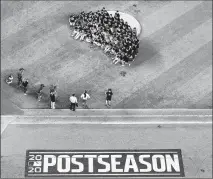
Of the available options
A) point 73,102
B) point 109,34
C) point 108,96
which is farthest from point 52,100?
point 109,34

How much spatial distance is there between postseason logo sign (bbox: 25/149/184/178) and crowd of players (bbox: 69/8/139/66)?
678 centimetres

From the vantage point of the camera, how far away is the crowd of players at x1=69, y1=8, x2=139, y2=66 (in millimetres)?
29406

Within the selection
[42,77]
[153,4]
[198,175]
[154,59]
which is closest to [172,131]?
[198,175]

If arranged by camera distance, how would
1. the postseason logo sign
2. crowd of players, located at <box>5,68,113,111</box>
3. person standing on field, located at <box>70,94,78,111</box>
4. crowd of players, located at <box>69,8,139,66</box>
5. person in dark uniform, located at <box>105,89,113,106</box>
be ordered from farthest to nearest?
1. crowd of players, located at <box>69,8,139,66</box>
2. person in dark uniform, located at <box>105,89,113,106</box>
3. crowd of players, located at <box>5,68,113,111</box>
4. person standing on field, located at <box>70,94,78,111</box>
5. the postseason logo sign

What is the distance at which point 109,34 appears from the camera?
98.6 feet

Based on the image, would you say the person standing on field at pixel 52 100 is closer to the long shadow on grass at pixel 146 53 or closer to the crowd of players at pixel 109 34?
the crowd of players at pixel 109 34

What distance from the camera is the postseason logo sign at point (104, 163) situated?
80.9ft

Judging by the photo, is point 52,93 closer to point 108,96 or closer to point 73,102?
point 73,102

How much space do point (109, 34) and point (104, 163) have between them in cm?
884

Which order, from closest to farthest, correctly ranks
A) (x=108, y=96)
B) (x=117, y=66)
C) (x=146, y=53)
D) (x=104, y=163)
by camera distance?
(x=104, y=163), (x=108, y=96), (x=117, y=66), (x=146, y=53)

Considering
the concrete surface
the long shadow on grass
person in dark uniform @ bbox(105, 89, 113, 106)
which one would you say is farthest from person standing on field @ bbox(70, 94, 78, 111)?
the long shadow on grass

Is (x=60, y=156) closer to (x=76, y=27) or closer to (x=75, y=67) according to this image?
(x=75, y=67)

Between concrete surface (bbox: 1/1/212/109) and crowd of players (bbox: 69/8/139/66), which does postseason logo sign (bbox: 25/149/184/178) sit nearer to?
concrete surface (bbox: 1/1/212/109)

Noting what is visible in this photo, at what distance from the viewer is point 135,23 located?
3222 cm
